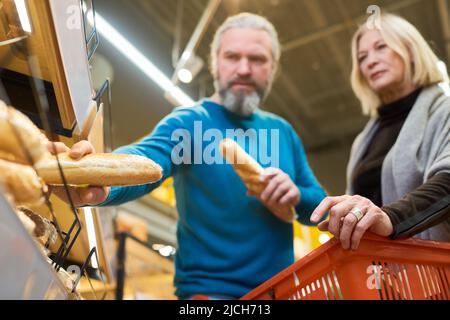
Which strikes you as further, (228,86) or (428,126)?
(228,86)

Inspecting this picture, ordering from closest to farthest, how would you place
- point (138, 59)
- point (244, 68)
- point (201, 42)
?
point (244, 68)
point (138, 59)
point (201, 42)

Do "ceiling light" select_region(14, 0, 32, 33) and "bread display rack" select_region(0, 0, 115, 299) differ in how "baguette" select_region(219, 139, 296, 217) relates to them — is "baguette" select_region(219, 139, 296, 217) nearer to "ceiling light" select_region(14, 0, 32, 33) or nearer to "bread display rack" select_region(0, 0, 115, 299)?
"bread display rack" select_region(0, 0, 115, 299)

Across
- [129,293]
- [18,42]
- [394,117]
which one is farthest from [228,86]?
[129,293]

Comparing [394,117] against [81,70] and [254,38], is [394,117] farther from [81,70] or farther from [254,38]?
[81,70]

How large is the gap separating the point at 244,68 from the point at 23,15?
85cm

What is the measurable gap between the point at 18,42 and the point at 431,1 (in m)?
4.37

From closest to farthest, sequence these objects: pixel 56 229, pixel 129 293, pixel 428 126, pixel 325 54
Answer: pixel 56 229
pixel 428 126
pixel 129 293
pixel 325 54

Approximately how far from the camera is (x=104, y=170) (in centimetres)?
70

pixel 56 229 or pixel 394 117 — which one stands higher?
pixel 394 117

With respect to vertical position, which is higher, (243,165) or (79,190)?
(243,165)

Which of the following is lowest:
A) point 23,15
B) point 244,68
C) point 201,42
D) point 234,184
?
point 23,15

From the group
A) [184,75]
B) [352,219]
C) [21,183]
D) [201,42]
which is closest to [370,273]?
[352,219]

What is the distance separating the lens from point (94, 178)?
2.28 feet

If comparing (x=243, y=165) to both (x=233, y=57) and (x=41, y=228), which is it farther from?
(x=41, y=228)
